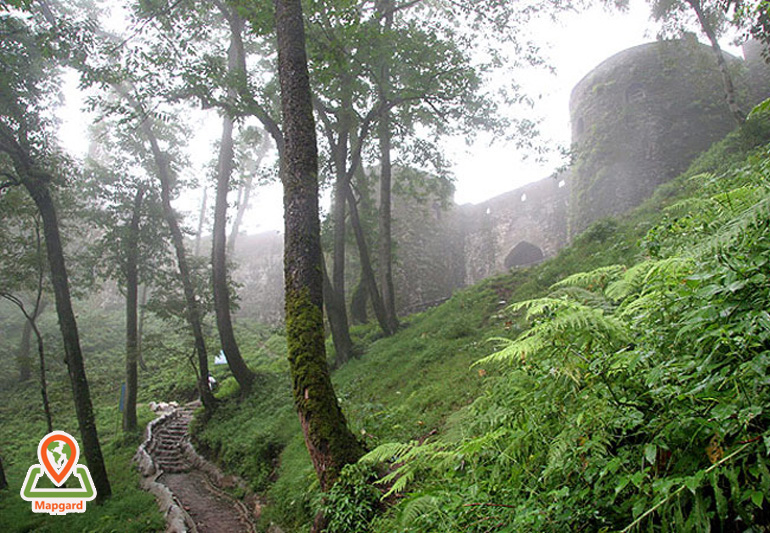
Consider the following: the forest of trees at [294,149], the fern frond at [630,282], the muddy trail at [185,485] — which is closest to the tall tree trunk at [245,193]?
the forest of trees at [294,149]

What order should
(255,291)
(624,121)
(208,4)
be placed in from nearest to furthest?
(208,4) → (624,121) → (255,291)

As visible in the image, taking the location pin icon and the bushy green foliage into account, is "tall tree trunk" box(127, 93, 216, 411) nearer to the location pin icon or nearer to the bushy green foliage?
the location pin icon

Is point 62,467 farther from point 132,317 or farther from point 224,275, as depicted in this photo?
point 224,275

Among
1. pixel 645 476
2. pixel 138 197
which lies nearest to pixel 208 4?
pixel 138 197

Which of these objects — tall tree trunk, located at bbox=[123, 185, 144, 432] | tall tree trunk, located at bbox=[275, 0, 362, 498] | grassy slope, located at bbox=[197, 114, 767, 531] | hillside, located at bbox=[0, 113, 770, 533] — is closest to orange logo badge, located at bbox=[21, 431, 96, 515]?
grassy slope, located at bbox=[197, 114, 767, 531]

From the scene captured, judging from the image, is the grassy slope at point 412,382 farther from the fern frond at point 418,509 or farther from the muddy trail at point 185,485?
the fern frond at point 418,509

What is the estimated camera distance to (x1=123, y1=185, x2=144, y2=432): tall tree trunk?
529 inches

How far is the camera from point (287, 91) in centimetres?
508

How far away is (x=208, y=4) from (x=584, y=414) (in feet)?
45.7

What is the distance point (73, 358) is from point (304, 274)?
22.9 feet

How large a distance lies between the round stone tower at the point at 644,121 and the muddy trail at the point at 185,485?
1478 centimetres

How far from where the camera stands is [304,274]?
4.68 metres

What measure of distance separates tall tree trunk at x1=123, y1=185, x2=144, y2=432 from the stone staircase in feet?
4.00

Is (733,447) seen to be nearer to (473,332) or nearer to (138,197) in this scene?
(473,332)
